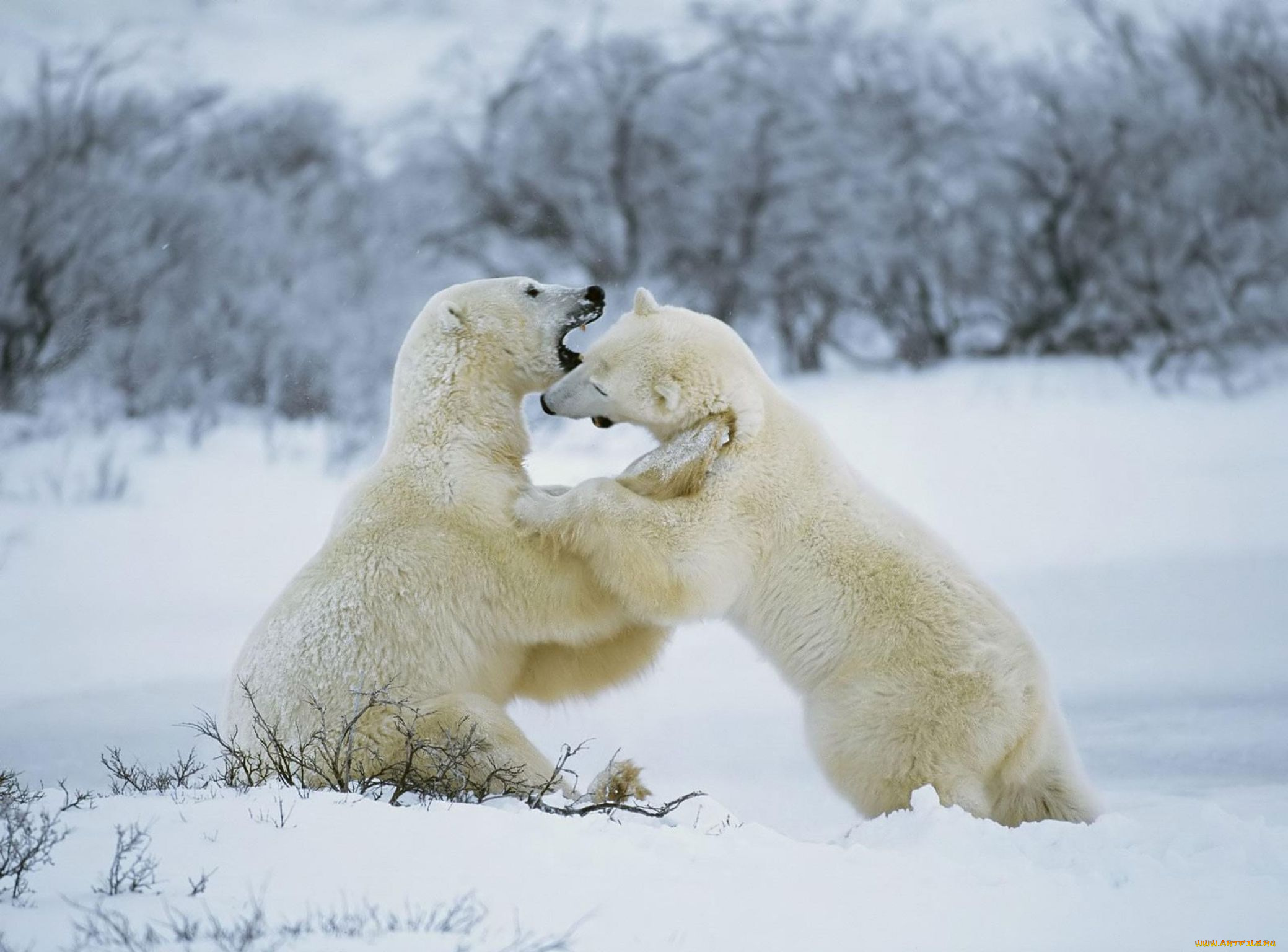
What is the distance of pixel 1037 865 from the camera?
294cm

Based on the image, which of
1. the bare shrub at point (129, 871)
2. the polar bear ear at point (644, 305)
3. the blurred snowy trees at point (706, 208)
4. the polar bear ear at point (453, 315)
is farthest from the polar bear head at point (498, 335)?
the blurred snowy trees at point (706, 208)

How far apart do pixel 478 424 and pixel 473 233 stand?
10072mm

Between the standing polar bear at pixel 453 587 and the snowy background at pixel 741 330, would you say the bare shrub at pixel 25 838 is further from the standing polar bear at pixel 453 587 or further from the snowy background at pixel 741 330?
the standing polar bear at pixel 453 587

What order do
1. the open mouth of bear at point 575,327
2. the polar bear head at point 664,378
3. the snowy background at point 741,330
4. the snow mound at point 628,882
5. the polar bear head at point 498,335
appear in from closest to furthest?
1. the snow mound at point 628,882
2. the snowy background at point 741,330
3. the polar bear head at point 664,378
4. the polar bear head at point 498,335
5. the open mouth of bear at point 575,327

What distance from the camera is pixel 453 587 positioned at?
12.0ft


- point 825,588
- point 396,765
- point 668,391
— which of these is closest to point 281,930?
point 396,765

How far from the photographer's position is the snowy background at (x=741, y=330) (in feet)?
8.91

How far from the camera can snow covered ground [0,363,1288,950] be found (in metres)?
2.53

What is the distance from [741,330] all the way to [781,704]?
23.5ft

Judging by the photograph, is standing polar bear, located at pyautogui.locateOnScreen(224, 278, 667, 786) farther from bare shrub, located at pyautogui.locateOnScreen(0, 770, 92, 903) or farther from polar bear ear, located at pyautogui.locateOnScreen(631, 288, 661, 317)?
bare shrub, located at pyautogui.locateOnScreen(0, 770, 92, 903)

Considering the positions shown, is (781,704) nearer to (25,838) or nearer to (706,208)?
(25,838)

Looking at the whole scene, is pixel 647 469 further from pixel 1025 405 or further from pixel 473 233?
pixel 473 233

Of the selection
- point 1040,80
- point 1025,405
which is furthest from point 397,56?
point 1025,405

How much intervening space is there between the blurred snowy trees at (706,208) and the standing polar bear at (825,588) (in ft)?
25.8
